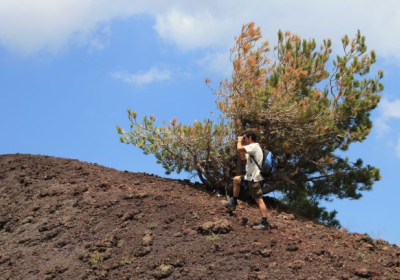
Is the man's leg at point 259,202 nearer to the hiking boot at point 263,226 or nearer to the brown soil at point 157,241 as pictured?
the hiking boot at point 263,226

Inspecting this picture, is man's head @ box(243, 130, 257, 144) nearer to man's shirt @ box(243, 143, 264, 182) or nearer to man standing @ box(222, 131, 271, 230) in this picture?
man standing @ box(222, 131, 271, 230)

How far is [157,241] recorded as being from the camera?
1062 centimetres

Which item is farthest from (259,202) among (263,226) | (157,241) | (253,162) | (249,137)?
(157,241)

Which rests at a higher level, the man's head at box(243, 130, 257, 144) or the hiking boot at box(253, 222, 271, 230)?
the man's head at box(243, 130, 257, 144)

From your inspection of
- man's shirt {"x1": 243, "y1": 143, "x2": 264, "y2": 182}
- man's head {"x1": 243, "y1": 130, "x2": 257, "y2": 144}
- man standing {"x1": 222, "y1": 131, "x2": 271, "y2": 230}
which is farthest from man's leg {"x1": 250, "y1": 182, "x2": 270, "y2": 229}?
man's head {"x1": 243, "y1": 130, "x2": 257, "y2": 144}

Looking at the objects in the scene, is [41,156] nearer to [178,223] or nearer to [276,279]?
[178,223]

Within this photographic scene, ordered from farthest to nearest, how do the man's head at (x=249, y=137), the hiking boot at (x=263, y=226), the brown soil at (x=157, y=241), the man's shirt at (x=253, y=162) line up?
1. the man's head at (x=249, y=137)
2. the hiking boot at (x=263, y=226)
3. the man's shirt at (x=253, y=162)
4. the brown soil at (x=157, y=241)

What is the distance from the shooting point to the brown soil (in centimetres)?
971

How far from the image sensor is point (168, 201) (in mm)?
12070

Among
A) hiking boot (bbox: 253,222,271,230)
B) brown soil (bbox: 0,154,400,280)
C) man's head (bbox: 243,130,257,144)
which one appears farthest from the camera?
man's head (bbox: 243,130,257,144)

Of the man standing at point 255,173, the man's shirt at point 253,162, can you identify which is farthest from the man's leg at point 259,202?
the man's shirt at point 253,162

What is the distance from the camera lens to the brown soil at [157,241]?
9.71 meters

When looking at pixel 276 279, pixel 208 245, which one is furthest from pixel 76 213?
pixel 276 279

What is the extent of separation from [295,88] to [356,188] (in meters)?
3.00
